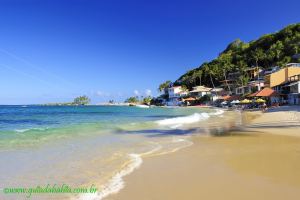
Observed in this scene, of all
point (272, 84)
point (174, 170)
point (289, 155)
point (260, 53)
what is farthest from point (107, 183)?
point (260, 53)

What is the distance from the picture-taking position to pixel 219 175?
6754 mm

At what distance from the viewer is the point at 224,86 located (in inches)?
3467

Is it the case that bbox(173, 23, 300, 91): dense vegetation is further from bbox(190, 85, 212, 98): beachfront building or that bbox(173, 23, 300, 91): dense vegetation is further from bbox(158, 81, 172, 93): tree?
bbox(158, 81, 172, 93): tree

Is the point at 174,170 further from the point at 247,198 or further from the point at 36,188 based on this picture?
the point at 36,188

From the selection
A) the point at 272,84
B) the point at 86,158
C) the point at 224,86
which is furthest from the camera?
the point at 224,86

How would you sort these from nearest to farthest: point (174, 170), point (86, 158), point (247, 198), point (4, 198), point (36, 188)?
point (247, 198), point (4, 198), point (36, 188), point (174, 170), point (86, 158)

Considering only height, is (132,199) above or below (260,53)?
below

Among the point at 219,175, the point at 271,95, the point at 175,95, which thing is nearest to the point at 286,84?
the point at 271,95

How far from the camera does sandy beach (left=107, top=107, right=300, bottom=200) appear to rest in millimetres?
5414

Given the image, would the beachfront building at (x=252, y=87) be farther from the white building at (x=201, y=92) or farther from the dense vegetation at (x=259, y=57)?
the white building at (x=201, y=92)

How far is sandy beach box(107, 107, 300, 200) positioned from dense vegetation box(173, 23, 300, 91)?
7157 centimetres

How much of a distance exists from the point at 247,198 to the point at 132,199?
216 centimetres

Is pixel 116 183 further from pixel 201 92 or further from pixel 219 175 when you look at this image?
pixel 201 92

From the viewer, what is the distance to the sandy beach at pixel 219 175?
5.41m
